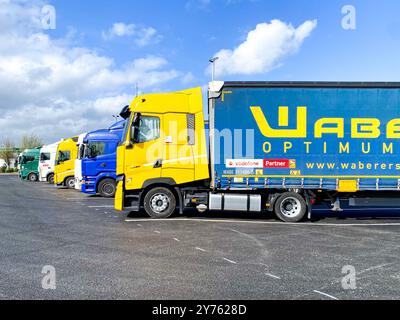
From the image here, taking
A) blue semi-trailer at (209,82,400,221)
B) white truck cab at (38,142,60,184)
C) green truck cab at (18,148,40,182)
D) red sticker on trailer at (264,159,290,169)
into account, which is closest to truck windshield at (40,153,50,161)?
white truck cab at (38,142,60,184)

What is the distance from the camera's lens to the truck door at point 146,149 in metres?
10.0

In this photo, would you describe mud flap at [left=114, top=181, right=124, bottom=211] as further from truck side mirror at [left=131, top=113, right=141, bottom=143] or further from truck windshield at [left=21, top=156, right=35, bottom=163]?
truck windshield at [left=21, top=156, right=35, bottom=163]

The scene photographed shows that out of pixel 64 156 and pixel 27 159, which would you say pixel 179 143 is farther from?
pixel 27 159

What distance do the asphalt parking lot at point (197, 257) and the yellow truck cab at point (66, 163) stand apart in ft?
34.0

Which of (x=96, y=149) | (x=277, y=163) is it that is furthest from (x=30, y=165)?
(x=277, y=163)

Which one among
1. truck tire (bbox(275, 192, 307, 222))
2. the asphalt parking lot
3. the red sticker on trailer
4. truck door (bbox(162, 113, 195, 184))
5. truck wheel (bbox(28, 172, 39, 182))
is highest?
truck door (bbox(162, 113, 195, 184))

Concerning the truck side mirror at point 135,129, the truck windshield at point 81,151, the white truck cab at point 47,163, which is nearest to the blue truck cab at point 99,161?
the truck windshield at point 81,151

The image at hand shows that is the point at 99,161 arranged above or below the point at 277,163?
above

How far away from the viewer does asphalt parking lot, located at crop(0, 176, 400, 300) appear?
4.77 m

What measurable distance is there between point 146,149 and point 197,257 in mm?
4492

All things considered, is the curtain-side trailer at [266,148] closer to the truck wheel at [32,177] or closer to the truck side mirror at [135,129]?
the truck side mirror at [135,129]

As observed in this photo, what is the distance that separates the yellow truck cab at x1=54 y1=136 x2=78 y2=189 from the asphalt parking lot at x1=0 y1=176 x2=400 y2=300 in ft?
34.0

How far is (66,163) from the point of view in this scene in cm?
2106
